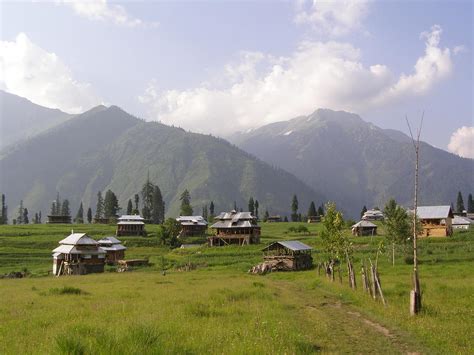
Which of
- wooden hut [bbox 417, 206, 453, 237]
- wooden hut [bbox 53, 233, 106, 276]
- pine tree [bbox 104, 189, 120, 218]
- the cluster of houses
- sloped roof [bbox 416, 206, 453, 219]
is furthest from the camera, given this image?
pine tree [bbox 104, 189, 120, 218]

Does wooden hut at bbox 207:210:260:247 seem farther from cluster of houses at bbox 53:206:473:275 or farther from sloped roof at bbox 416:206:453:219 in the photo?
sloped roof at bbox 416:206:453:219

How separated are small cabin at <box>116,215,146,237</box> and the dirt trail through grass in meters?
112

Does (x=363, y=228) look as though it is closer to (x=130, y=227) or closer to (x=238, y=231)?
(x=238, y=231)

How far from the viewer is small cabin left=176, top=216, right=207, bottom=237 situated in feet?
469

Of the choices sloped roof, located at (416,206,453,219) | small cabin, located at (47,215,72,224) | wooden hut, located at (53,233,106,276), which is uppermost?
sloped roof, located at (416,206,453,219)

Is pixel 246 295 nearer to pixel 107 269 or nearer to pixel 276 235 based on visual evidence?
pixel 107 269

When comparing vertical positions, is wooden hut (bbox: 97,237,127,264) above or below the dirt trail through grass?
below

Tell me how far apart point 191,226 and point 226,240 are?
80.9ft

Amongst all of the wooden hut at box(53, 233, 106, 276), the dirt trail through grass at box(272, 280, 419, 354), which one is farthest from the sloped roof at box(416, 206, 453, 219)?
the dirt trail through grass at box(272, 280, 419, 354)

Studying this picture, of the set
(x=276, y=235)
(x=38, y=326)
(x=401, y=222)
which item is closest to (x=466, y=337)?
(x=38, y=326)

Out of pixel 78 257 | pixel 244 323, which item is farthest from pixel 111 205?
pixel 244 323

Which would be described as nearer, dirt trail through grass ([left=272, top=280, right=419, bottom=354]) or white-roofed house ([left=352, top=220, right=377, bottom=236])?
dirt trail through grass ([left=272, top=280, right=419, bottom=354])

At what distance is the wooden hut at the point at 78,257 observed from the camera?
276ft

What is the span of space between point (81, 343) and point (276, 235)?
411 feet
